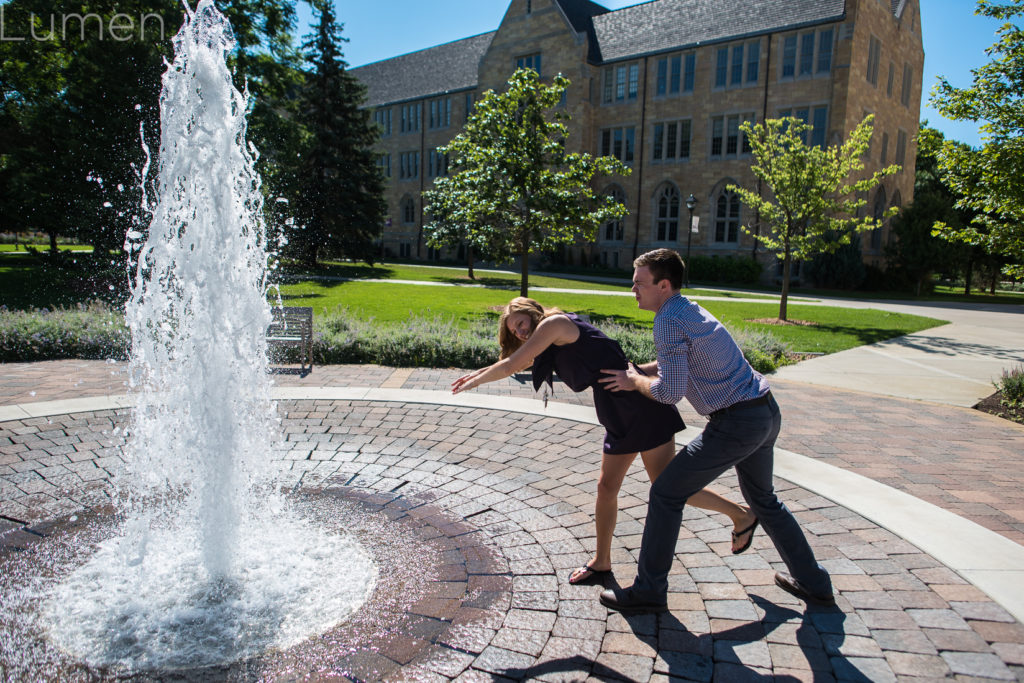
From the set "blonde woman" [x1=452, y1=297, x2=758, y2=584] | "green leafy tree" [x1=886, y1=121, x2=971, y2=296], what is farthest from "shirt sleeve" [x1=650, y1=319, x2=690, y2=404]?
"green leafy tree" [x1=886, y1=121, x2=971, y2=296]

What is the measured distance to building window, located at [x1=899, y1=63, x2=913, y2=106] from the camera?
39.9 m

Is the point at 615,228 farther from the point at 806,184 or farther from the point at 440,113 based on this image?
the point at 806,184

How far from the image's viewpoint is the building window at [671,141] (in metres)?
39.5

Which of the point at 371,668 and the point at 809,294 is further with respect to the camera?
the point at 809,294

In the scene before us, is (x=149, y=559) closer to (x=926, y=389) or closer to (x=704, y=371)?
(x=704, y=371)

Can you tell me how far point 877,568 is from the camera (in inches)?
153

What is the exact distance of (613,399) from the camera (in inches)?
134

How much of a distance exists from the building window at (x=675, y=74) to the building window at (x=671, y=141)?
193 cm

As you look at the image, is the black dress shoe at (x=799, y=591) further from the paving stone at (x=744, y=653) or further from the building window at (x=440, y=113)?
the building window at (x=440, y=113)

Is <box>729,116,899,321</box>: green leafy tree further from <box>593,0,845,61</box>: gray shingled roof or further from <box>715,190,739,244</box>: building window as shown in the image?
<box>593,0,845,61</box>: gray shingled roof

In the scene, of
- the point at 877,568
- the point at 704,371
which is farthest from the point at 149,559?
the point at 877,568

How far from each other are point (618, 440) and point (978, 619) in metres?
2.03

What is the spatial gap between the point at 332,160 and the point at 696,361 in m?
31.6

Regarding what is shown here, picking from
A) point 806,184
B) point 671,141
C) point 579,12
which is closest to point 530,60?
point 579,12
